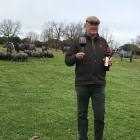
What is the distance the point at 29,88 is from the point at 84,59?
6.19 m

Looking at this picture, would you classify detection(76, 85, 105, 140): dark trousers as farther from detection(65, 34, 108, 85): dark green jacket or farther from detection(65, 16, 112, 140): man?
detection(65, 34, 108, 85): dark green jacket

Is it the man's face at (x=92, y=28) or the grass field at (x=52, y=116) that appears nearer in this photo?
the man's face at (x=92, y=28)

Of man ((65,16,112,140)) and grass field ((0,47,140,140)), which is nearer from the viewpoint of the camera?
man ((65,16,112,140))

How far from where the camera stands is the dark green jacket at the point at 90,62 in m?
3.51

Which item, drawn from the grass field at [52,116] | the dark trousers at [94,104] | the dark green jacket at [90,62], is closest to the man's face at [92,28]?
the dark green jacket at [90,62]

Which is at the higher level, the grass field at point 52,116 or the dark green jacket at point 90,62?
the dark green jacket at point 90,62

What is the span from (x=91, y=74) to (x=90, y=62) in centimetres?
24

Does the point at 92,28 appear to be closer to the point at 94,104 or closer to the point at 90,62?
the point at 90,62

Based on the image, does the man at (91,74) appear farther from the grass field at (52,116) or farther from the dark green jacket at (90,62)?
the grass field at (52,116)

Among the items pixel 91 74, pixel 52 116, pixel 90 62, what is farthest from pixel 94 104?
pixel 52 116

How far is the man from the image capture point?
351 centimetres

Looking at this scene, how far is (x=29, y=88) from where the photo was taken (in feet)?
29.9

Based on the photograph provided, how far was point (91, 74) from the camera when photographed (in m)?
3.51

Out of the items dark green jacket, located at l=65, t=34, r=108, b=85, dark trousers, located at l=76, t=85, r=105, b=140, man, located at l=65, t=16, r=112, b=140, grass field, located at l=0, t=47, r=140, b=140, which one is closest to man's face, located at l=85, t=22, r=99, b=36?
man, located at l=65, t=16, r=112, b=140
